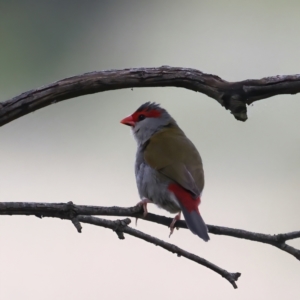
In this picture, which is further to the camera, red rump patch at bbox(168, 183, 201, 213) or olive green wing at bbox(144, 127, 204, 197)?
olive green wing at bbox(144, 127, 204, 197)

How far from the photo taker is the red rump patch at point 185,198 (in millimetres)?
2781

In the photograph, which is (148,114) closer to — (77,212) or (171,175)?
(171,175)

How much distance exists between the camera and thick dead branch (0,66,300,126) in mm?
2125

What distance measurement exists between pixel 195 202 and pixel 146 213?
0.46 m

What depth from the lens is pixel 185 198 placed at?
2852 millimetres

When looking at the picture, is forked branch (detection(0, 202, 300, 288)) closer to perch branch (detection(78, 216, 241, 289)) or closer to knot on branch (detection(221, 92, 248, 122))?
perch branch (detection(78, 216, 241, 289))

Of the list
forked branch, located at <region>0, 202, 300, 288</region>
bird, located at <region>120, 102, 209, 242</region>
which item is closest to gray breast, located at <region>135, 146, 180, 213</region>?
bird, located at <region>120, 102, 209, 242</region>

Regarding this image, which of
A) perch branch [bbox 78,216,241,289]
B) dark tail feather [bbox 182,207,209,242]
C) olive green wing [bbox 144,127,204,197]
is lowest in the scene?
perch branch [bbox 78,216,241,289]

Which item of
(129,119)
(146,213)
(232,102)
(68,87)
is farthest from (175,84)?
(129,119)

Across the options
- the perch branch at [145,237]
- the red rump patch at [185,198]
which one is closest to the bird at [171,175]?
the red rump patch at [185,198]

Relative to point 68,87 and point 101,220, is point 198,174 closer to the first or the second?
point 101,220

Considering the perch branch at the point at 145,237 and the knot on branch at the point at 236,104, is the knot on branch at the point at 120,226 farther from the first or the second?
the knot on branch at the point at 236,104

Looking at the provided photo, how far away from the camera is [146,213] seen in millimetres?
2436

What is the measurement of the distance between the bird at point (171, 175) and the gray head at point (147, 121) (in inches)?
2.3
